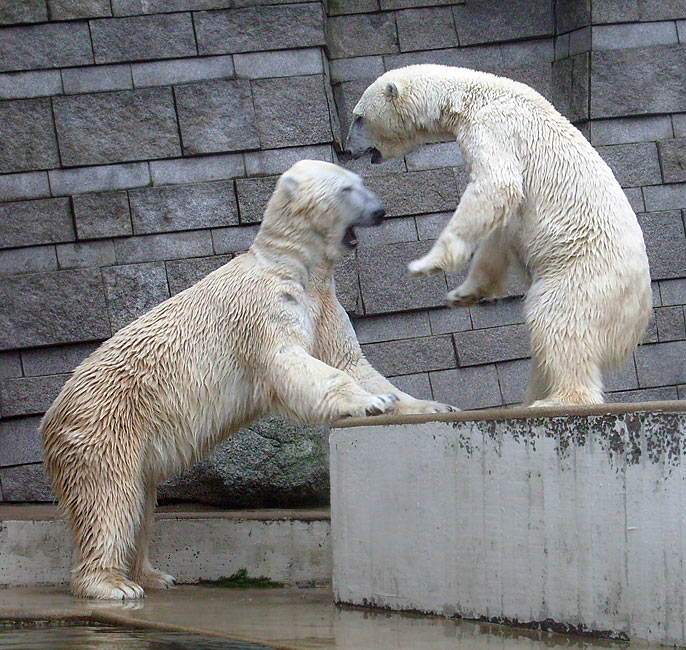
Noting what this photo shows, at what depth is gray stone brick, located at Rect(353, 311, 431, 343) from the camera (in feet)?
22.4

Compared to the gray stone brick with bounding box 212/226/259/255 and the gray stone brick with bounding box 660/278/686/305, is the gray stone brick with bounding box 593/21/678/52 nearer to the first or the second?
the gray stone brick with bounding box 660/278/686/305

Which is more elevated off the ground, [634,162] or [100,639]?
[634,162]

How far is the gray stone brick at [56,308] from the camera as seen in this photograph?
6.51 m

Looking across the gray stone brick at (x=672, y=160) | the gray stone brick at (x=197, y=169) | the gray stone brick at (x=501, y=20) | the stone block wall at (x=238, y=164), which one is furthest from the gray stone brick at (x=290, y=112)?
the gray stone brick at (x=672, y=160)

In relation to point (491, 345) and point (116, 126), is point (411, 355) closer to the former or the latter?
point (491, 345)

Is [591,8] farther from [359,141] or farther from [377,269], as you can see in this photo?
[359,141]

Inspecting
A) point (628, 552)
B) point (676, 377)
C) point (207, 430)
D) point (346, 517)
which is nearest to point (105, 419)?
point (207, 430)

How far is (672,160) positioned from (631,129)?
1.13 ft

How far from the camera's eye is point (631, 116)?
706 centimetres

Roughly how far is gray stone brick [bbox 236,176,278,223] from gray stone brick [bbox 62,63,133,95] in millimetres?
970

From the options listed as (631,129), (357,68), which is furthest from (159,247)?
(631,129)

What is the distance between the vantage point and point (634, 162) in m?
7.03

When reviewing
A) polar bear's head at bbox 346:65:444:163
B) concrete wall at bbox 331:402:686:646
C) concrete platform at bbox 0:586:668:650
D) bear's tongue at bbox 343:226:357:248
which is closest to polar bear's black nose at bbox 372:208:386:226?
bear's tongue at bbox 343:226:357:248

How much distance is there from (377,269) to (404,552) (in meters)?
3.08
